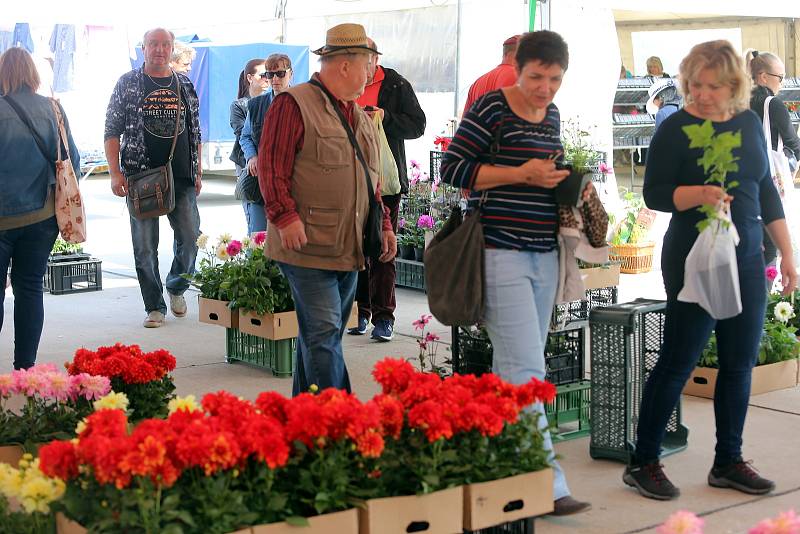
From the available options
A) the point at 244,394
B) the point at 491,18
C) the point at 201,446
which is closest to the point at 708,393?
the point at 244,394

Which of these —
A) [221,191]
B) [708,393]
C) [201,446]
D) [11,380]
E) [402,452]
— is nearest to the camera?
[201,446]

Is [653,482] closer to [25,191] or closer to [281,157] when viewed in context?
[281,157]

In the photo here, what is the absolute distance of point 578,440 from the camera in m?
4.98

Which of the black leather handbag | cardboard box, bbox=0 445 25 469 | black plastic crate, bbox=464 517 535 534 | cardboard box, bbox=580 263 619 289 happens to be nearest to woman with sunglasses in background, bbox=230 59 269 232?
the black leather handbag

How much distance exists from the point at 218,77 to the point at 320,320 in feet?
46.5

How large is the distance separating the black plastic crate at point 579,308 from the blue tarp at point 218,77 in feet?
35.6

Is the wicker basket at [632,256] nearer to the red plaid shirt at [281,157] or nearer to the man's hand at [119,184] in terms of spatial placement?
the man's hand at [119,184]

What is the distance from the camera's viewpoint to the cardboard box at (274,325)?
6109 millimetres

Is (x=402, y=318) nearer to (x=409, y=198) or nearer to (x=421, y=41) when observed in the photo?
(x=409, y=198)

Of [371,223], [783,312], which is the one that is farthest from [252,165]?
[783,312]

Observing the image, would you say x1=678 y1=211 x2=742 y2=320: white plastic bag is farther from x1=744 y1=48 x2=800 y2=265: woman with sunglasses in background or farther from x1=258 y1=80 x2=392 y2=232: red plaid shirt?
x1=744 y1=48 x2=800 y2=265: woman with sunglasses in background

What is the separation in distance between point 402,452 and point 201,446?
24.2 inches

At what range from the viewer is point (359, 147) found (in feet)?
14.2

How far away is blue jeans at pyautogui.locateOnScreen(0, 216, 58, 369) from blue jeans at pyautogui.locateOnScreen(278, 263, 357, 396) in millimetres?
1900
